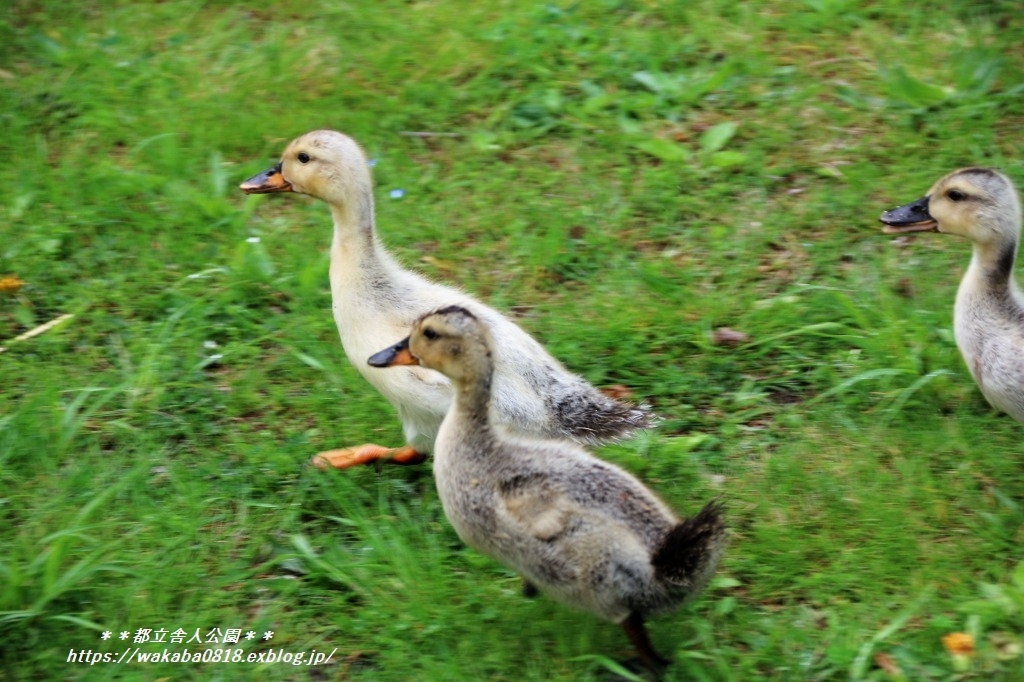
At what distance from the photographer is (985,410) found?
5098mm

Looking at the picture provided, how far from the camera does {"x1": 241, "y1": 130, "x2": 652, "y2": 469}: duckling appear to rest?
471 cm

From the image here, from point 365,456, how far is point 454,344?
3.52 ft

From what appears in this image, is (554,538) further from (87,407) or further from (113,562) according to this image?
(87,407)

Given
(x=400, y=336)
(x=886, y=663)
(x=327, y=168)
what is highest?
(x=327, y=168)

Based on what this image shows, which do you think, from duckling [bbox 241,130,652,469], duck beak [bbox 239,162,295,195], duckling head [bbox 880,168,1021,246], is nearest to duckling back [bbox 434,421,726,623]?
duckling [bbox 241,130,652,469]

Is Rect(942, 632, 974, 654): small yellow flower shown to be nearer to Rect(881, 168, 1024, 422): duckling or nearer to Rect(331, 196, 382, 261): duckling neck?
Rect(881, 168, 1024, 422): duckling

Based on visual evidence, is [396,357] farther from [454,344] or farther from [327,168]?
[327,168]

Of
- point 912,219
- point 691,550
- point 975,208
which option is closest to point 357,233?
point 691,550

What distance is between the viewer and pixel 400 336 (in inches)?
189

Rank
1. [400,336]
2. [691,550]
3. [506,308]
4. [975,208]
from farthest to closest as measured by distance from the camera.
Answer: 1. [506,308]
2. [975,208]
3. [400,336]
4. [691,550]

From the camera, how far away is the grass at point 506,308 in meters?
4.23

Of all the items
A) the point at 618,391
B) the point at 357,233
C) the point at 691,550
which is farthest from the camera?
the point at 618,391

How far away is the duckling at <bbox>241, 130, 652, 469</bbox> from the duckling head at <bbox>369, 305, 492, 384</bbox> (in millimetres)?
498

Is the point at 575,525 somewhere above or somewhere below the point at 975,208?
below
